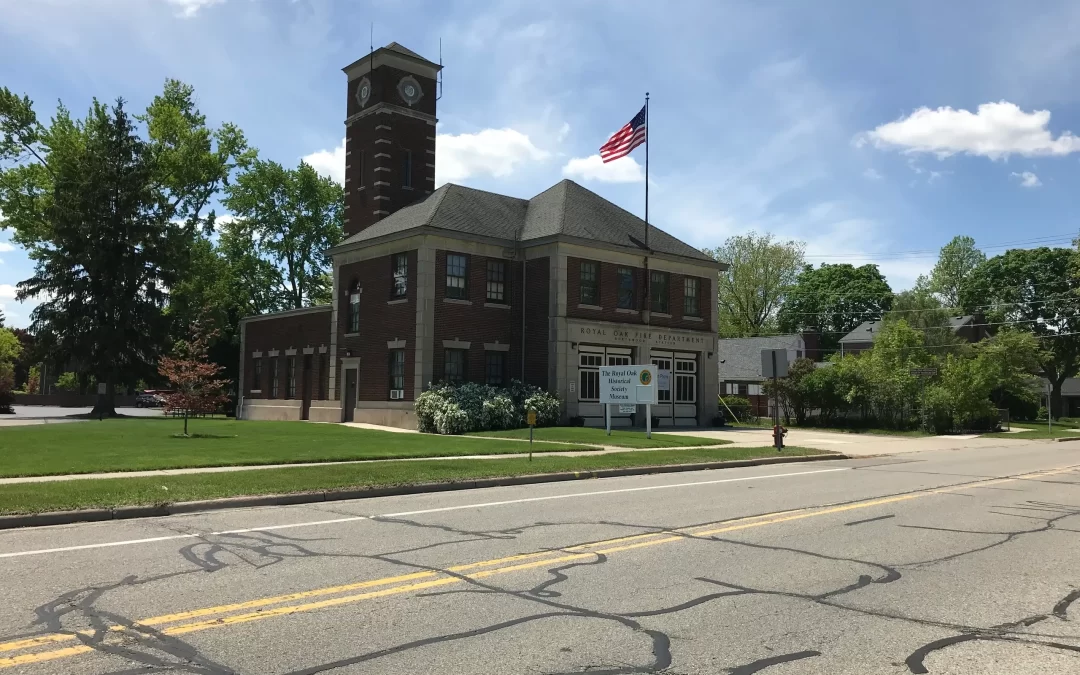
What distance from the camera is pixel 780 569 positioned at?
304 inches

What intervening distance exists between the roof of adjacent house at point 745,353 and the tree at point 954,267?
27046mm

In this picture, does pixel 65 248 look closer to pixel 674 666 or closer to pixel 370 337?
pixel 370 337

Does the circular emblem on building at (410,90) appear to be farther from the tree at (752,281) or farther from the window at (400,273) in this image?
the tree at (752,281)

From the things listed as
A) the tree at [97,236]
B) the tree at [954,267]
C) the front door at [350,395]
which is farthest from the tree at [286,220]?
the tree at [954,267]

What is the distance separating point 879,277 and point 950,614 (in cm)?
9554

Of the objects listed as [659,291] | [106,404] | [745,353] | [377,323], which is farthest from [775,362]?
[745,353]

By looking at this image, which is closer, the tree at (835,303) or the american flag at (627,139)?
the american flag at (627,139)

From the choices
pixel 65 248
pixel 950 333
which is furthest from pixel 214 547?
pixel 950 333

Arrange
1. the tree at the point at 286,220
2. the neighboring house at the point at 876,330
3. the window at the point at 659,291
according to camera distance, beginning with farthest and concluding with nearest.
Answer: the neighboring house at the point at 876,330 → the tree at the point at 286,220 → the window at the point at 659,291

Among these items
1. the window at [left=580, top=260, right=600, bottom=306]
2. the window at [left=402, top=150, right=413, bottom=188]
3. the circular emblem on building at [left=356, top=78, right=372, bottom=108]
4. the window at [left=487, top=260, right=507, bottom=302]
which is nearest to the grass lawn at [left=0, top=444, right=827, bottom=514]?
the window at [left=580, top=260, right=600, bottom=306]

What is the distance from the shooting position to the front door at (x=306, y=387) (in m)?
39.5

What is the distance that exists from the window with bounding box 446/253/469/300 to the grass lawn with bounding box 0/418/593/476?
7475mm

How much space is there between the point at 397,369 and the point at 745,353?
37136 mm

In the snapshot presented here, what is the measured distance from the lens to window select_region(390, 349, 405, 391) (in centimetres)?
3319
